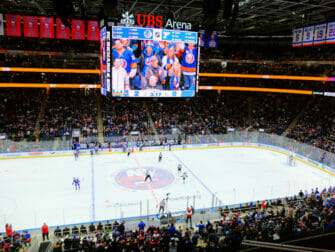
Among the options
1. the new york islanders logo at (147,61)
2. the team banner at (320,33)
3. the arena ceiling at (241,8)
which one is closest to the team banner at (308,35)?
the team banner at (320,33)

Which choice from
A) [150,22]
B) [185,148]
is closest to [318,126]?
[185,148]

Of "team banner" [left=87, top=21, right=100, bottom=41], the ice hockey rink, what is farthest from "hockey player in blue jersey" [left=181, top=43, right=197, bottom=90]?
"team banner" [left=87, top=21, right=100, bottom=41]

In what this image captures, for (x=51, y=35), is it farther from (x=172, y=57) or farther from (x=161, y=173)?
(x=161, y=173)

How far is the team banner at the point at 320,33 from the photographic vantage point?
67.9ft

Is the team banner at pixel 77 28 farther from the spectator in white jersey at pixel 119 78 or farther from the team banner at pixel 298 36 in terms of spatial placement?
the team banner at pixel 298 36

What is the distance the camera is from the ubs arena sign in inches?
599

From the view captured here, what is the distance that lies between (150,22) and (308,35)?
1466 cm

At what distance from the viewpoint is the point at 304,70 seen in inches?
1420

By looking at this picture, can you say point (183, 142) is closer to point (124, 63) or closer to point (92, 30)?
point (92, 30)

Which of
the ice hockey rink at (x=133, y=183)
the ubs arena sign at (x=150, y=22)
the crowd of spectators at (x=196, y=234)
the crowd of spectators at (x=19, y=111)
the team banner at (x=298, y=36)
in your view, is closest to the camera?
the crowd of spectators at (x=196, y=234)

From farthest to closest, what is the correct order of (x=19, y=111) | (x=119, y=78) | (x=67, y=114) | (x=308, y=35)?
1. (x=67, y=114)
2. (x=19, y=111)
3. (x=308, y=35)
4. (x=119, y=78)

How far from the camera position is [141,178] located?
20.0 m

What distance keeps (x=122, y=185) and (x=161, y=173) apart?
369 cm

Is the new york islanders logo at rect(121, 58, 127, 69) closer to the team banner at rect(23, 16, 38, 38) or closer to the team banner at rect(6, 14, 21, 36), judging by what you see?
the team banner at rect(23, 16, 38, 38)
